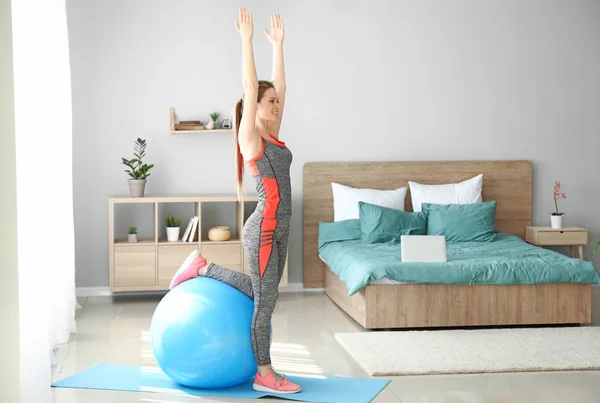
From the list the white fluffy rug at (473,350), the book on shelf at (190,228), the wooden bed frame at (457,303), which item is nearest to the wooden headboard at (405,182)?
the wooden bed frame at (457,303)

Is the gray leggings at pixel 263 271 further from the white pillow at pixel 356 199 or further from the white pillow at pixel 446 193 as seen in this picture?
the white pillow at pixel 446 193

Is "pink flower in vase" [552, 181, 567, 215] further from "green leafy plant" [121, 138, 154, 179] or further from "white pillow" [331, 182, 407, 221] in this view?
"green leafy plant" [121, 138, 154, 179]

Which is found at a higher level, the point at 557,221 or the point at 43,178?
the point at 43,178

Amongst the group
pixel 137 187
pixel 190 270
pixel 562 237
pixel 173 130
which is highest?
pixel 173 130

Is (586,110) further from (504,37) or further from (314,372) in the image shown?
(314,372)

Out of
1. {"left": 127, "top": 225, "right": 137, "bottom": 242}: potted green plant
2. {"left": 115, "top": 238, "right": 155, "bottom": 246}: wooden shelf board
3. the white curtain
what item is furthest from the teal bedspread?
the white curtain

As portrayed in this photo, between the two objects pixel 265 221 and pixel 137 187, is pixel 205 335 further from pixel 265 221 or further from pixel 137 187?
pixel 137 187

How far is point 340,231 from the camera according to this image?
661cm

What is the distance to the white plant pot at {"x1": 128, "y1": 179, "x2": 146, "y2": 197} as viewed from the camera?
6473mm

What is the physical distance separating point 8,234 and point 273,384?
5.39 ft

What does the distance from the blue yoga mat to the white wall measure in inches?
51.1

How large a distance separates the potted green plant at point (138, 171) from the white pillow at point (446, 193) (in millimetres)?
2219

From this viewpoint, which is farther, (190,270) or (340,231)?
(340,231)

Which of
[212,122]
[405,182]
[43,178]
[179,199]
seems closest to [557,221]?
[405,182]
